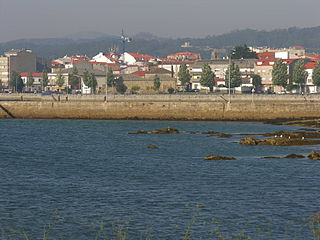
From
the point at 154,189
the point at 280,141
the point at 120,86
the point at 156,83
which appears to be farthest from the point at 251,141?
the point at 120,86

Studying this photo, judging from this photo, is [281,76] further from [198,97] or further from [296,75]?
[198,97]

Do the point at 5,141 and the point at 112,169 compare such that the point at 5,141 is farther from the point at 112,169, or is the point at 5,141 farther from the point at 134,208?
the point at 134,208

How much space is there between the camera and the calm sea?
3633 cm

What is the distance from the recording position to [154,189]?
47000mm

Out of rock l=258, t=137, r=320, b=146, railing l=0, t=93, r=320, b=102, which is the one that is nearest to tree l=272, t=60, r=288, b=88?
railing l=0, t=93, r=320, b=102

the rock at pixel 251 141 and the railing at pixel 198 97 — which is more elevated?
the railing at pixel 198 97

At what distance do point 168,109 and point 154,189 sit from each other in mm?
63373

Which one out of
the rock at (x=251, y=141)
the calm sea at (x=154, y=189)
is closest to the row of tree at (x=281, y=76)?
the calm sea at (x=154, y=189)

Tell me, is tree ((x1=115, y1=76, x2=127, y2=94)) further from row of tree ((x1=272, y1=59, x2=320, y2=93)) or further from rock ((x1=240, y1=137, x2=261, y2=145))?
rock ((x1=240, y1=137, x2=261, y2=145))

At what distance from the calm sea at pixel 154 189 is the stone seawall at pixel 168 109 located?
27404 millimetres

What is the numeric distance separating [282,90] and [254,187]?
133 m

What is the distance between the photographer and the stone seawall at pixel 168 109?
107000 millimetres

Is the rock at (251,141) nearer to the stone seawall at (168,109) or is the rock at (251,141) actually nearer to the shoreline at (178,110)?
the shoreline at (178,110)

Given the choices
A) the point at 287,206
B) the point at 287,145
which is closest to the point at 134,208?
the point at 287,206
